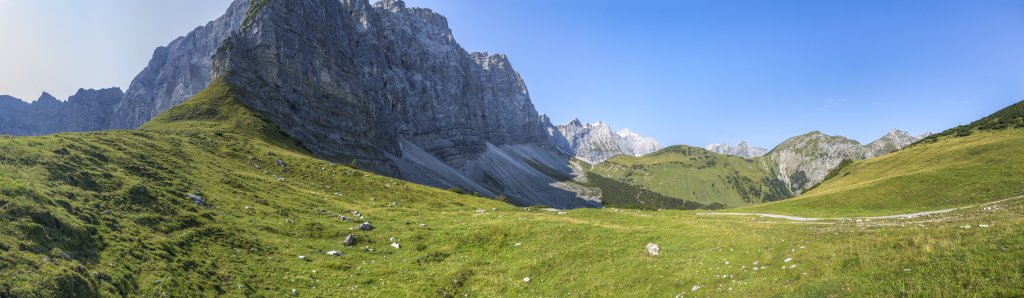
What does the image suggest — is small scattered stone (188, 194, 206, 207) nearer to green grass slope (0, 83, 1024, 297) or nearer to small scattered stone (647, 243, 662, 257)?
green grass slope (0, 83, 1024, 297)

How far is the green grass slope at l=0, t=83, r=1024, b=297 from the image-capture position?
1739 centimetres

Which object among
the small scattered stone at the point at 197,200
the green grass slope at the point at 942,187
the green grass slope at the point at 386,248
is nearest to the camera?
the green grass slope at the point at 386,248

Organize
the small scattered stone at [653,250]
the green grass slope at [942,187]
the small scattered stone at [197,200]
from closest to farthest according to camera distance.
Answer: the small scattered stone at [653,250], the small scattered stone at [197,200], the green grass slope at [942,187]

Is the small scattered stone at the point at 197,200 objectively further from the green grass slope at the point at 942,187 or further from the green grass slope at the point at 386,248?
the green grass slope at the point at 942,187

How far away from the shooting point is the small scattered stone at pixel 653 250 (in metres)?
28.6

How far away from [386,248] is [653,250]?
2059 cm

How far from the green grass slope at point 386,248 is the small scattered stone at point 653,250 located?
320 mm

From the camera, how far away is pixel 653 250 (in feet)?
95.4

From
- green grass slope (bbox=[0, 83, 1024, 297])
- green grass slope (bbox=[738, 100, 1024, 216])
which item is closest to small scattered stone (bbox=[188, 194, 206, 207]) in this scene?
green grass slope (bbox=[0, 83, 1024, 297])

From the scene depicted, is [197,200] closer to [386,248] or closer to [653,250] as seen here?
[386,248]

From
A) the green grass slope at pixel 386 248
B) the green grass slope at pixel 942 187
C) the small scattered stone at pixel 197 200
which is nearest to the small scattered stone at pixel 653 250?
the green grass slope at pixel 386 248

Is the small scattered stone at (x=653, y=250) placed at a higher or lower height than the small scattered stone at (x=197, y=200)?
lower

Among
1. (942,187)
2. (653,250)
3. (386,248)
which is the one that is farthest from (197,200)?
(942,187)

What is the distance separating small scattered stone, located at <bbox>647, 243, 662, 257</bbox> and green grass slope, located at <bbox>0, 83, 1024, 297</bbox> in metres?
0.32
